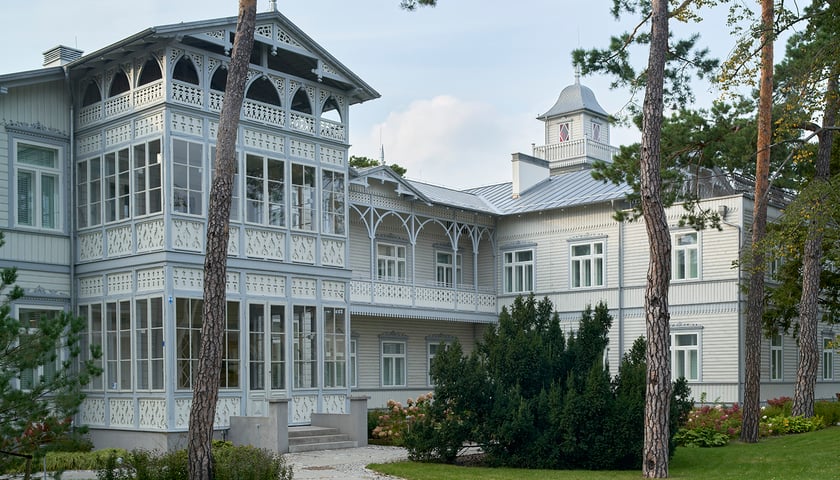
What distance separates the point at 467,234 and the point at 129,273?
15087 mm

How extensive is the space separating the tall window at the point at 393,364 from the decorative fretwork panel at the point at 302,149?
9764mm

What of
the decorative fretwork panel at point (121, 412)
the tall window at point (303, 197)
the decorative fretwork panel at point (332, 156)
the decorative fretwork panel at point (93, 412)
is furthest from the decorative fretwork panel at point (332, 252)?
the decorative fretwork panel at point (93, 412)

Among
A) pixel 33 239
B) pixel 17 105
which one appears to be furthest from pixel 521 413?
pixel 17 105

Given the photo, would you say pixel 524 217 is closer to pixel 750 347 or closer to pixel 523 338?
pixel 750 347

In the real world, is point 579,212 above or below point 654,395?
above

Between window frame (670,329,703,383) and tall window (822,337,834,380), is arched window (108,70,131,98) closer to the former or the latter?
window frame (670,329,703,383)

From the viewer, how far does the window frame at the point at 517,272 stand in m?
32.0

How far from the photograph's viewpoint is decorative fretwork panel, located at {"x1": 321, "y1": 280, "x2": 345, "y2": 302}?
2173 cm

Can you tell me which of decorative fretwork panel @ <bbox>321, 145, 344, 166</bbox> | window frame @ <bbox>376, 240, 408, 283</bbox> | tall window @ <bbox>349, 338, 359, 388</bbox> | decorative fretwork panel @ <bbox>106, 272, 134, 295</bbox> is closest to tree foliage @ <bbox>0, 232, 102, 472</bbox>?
decorative fretwork panel @ <bbox>106, 272, 134, 295</bbox>

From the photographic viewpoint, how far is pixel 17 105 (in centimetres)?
1961

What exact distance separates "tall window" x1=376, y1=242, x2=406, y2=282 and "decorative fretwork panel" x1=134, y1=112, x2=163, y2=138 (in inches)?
445

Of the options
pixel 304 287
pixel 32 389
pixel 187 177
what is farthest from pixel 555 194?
pixel 32 389

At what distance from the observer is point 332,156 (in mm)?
22141

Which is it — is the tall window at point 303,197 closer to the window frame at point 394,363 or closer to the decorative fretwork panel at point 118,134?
the decorative fretwork panel at point 118,134
